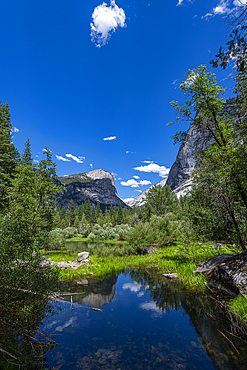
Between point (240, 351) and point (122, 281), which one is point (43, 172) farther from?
point (240, 351)

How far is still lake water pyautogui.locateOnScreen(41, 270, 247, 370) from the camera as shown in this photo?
4.64 metres

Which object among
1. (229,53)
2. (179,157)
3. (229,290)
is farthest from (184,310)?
(179,157)

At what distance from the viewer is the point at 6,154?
2145 centimetres

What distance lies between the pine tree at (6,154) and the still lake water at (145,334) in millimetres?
18112

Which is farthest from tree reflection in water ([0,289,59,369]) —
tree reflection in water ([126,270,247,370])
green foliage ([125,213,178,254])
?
green foliage ([125,213,178,254])

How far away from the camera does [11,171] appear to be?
2328 centimetres

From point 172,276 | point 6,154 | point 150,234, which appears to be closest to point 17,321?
point 172,276

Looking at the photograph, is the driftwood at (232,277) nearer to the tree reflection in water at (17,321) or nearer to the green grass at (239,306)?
the green grass at (239,306)

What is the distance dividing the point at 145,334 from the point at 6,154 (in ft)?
80.2

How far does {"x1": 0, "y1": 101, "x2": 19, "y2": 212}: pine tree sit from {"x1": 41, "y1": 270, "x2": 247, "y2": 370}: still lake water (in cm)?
1811

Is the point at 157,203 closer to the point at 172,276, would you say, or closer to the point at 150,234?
the point at 150,234

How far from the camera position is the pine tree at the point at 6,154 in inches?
840

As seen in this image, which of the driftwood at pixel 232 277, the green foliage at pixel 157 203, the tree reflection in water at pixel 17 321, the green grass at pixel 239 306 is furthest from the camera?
the green foliage at pixel 157 203

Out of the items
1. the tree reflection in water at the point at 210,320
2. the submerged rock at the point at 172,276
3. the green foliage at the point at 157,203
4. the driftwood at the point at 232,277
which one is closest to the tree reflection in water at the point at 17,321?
the tree reflection in water at the point at 210,320
